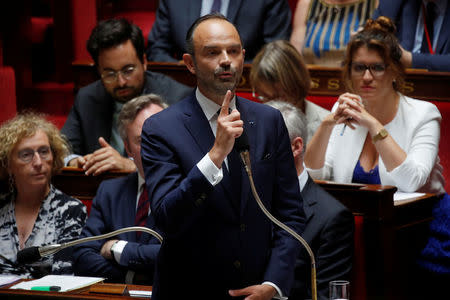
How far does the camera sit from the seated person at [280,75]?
5.83 feet

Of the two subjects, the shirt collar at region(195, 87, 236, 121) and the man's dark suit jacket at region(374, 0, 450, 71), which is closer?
the shirt collar at region(195, 87, 236, 121)

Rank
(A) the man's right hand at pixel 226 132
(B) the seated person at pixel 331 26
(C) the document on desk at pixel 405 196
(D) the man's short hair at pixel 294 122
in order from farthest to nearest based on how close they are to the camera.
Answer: (B) the seated person at pixel 331 26 < (C) the document on desk at pixel 405 196 < (D) the man's short hair at pixel 294 122 < (A) the man's right hand at pixel 226 132

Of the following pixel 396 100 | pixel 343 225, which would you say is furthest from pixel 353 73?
pixel 343 225

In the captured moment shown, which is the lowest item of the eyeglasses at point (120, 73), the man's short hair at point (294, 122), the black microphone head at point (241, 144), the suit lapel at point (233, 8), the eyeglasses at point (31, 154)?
the eyeglasses at point (31, 154)

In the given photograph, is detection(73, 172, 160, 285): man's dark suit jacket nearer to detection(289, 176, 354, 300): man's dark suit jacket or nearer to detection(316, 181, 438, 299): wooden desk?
detection(289, 176, 354, 300): man's dark suit jacket

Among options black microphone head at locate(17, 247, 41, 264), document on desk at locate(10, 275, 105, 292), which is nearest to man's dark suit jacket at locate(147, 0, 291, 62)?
document on desk at locate(10, 275, 105, 292)

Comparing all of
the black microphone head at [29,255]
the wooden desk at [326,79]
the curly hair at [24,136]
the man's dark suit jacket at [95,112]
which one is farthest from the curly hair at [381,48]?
the black microphone head at [29,255]

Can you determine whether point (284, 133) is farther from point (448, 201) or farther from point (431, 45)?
point (431, 45)

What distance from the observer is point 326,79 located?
2.05 meters

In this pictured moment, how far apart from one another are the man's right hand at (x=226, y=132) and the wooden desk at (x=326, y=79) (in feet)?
3.79

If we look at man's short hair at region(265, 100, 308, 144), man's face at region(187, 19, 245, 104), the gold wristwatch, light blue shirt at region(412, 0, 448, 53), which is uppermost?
light blue shirt at region(412, 0, 448, 53)

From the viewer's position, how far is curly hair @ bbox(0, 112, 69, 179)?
158 cm

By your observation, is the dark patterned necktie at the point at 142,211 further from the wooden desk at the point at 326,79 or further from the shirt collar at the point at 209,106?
the wooden desk at the point at 326,79

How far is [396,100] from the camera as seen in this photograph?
5.58ft
